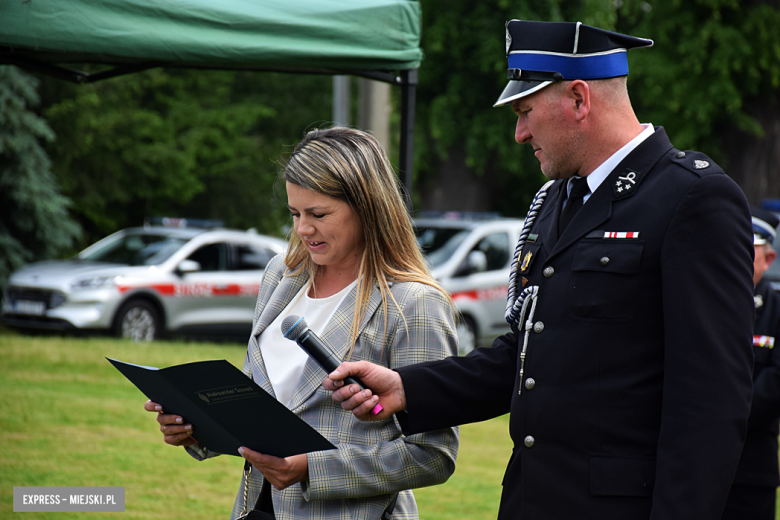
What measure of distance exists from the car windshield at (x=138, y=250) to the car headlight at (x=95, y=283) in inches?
24.7

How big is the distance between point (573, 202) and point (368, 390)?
690mm

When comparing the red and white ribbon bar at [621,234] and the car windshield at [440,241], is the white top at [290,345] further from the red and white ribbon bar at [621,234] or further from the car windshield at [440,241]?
the car windshield at [440,241]

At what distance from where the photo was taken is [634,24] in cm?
2084

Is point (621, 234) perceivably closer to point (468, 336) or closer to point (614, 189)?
point (614, 189)

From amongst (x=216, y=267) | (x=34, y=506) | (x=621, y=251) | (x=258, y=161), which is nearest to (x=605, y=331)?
(x=621, y=251)

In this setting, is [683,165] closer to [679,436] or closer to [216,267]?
[679,436]

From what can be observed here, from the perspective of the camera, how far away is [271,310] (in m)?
2.62

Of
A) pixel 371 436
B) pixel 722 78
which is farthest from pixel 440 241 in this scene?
pixel 371 436

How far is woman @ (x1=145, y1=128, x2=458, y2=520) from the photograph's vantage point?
2.30 m

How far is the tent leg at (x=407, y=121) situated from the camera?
13.5ft

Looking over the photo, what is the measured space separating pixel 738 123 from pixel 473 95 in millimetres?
5151

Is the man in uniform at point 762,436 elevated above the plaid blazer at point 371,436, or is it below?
below

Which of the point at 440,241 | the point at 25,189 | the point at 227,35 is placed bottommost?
the point at 440,241

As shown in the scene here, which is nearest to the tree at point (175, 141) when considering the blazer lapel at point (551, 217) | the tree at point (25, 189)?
the tree at point (25, 189)
